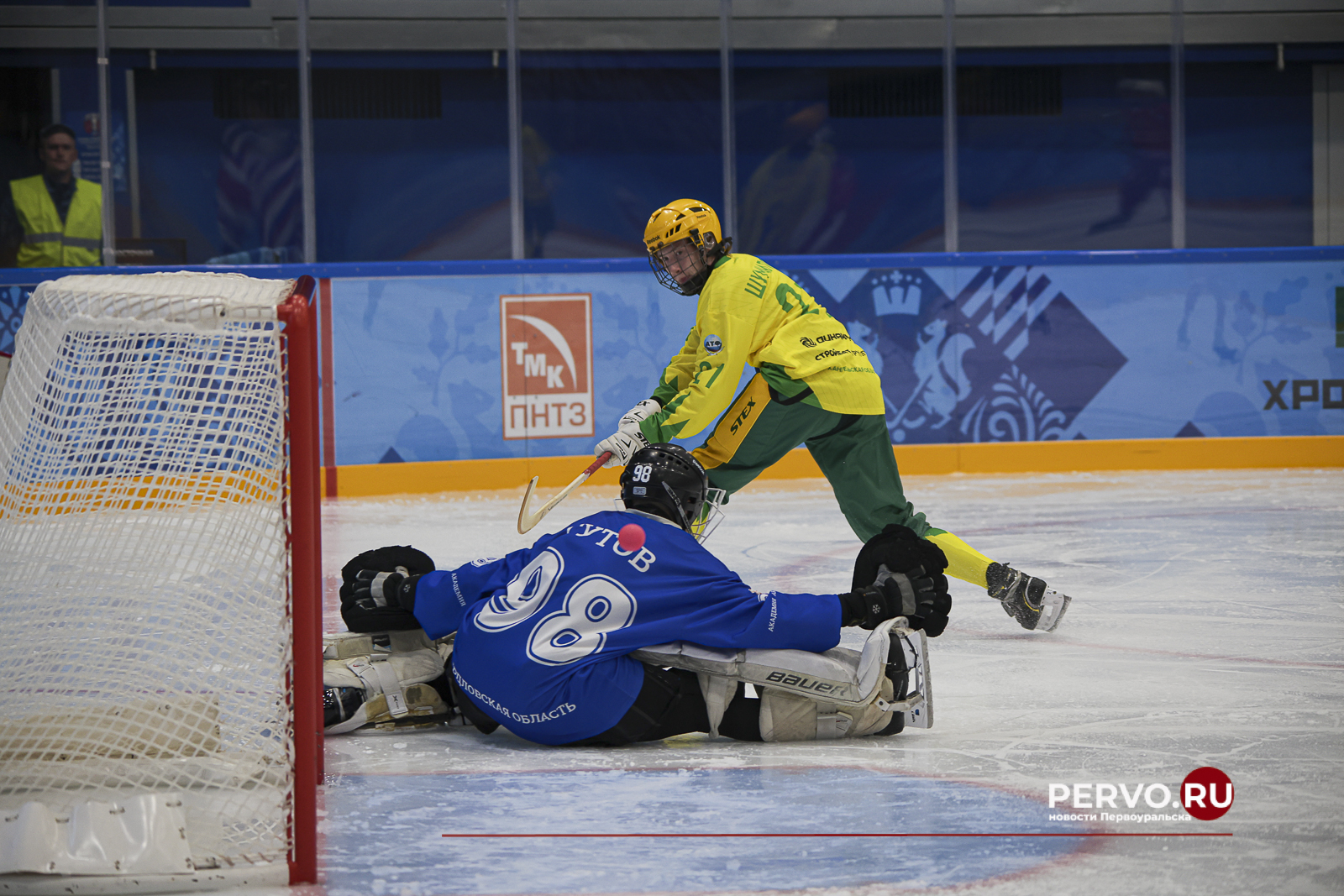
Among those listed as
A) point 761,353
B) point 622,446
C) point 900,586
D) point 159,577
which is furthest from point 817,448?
point 159,577

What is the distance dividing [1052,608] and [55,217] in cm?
641

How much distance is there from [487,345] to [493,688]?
16.7 ft

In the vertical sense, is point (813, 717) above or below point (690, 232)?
below

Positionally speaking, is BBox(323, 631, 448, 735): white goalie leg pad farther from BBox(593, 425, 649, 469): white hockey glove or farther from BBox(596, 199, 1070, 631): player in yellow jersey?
BBox(596, 199, 1070, 631): player in yellow jersey

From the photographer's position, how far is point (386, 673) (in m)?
2.85

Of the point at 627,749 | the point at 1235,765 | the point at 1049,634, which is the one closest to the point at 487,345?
the point at 1049,634

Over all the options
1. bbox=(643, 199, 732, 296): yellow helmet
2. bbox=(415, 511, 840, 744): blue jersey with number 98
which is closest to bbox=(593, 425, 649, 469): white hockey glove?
bbox=(643, 199, 732, 296): yellow helmet

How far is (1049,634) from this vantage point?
385cm

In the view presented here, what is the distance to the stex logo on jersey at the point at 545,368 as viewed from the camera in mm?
7570

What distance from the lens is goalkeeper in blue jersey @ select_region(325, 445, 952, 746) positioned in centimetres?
254

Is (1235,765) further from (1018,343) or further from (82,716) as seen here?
(1018,343)

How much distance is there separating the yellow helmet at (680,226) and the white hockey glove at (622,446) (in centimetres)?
54

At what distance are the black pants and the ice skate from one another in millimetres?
1343

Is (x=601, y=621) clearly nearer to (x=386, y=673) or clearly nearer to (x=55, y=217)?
(x=386, y=673)
